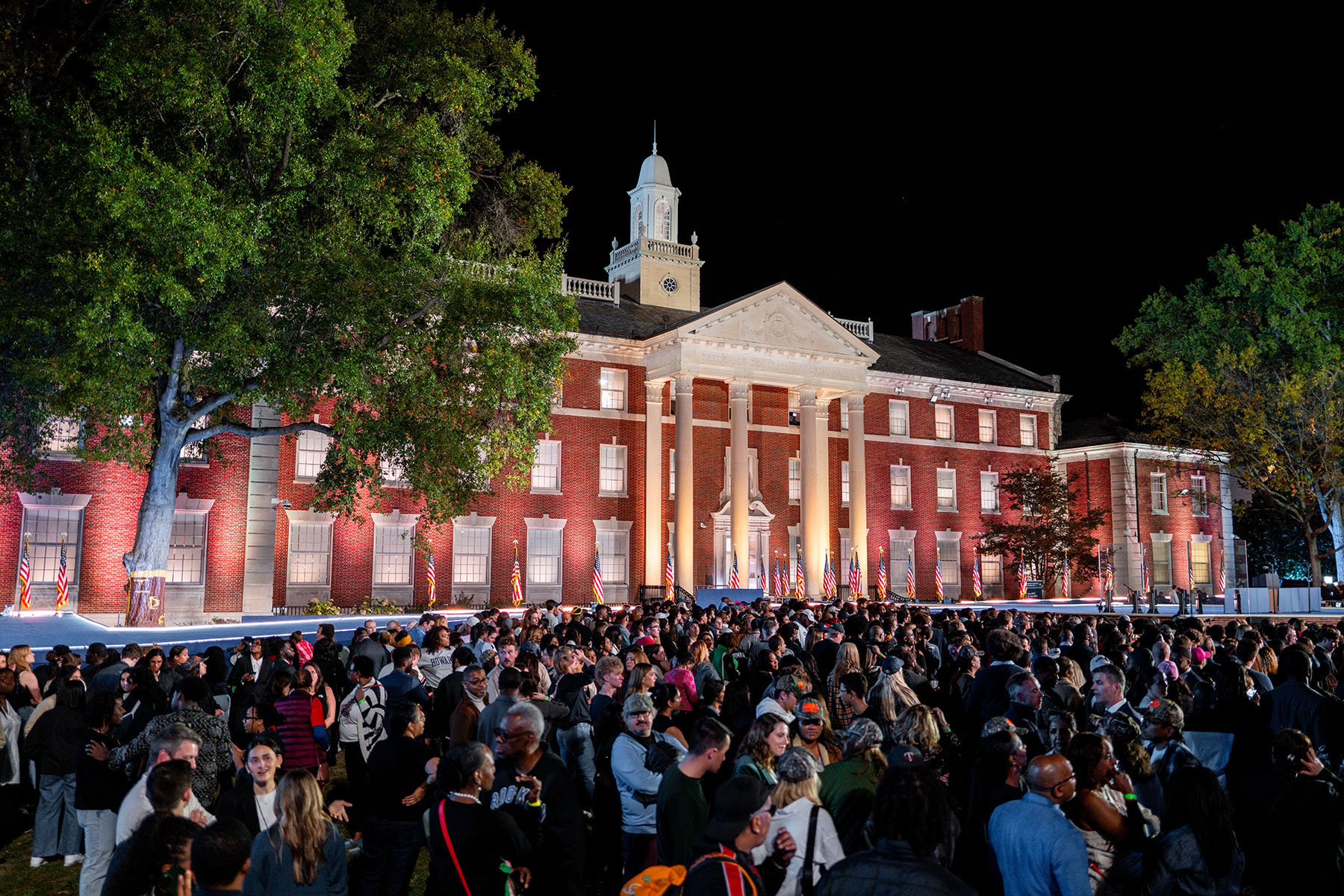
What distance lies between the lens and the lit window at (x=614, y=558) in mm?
40062

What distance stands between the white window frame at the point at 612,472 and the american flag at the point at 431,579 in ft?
24.2

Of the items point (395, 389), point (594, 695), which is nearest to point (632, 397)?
point (395, 389)

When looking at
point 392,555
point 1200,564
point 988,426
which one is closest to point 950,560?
point 988,426

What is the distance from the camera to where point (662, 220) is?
50656mm

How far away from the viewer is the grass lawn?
8.62m

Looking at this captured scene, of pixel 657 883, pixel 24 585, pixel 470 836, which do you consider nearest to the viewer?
pixel 657 883

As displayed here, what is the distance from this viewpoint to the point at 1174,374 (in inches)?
1407

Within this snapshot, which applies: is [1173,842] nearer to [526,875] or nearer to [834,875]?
[834,875]

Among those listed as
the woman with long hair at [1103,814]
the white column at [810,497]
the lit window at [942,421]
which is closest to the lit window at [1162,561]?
the lit window at [942,421]

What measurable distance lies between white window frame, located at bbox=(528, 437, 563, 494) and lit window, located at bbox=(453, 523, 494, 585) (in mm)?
2640

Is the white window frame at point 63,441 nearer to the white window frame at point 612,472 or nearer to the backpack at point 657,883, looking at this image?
the white window frame at point 612,472

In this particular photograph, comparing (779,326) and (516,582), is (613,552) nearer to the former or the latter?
(516,582)

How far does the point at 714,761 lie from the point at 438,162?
67.1ft

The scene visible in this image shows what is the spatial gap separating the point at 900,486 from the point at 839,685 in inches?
1512
